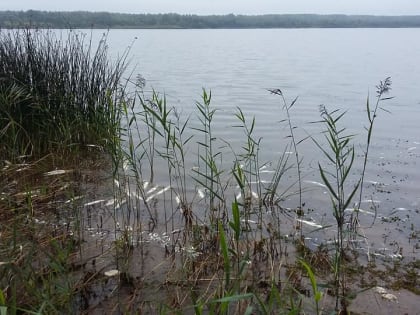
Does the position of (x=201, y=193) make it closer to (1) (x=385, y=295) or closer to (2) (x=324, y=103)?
(1) (x=385, y=295)

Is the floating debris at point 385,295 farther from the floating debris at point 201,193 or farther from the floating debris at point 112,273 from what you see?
the floating debris at point 201,193

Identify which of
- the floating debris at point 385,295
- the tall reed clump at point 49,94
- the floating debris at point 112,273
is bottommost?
the floating debris at point 385,295

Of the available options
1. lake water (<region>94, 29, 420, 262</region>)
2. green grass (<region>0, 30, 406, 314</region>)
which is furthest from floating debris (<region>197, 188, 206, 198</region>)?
lake water (<region>94, 29, 420, 262</region>)

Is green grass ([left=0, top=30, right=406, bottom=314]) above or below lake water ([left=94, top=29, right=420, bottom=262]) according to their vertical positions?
above

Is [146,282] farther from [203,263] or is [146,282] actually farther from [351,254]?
[351,254]

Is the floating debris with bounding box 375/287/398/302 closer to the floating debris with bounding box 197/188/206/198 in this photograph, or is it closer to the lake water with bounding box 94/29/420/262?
the lake water with bounding box 94/29/420/262

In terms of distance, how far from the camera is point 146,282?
367 cm

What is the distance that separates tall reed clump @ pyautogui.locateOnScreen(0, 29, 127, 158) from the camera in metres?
6.15

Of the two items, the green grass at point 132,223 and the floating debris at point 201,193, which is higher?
the green grass at point 132,223

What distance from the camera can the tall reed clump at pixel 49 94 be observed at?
6152mm

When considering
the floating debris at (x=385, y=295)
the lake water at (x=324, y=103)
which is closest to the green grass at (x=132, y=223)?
the floating debris at (x=385, y=295)

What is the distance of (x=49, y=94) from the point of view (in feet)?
21.0

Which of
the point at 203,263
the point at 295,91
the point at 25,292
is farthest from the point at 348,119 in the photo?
the point at 25,292

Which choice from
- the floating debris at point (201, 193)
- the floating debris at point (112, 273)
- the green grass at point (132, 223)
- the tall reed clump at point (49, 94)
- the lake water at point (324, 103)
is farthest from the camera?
the tall reed clump at point (49, 94)
